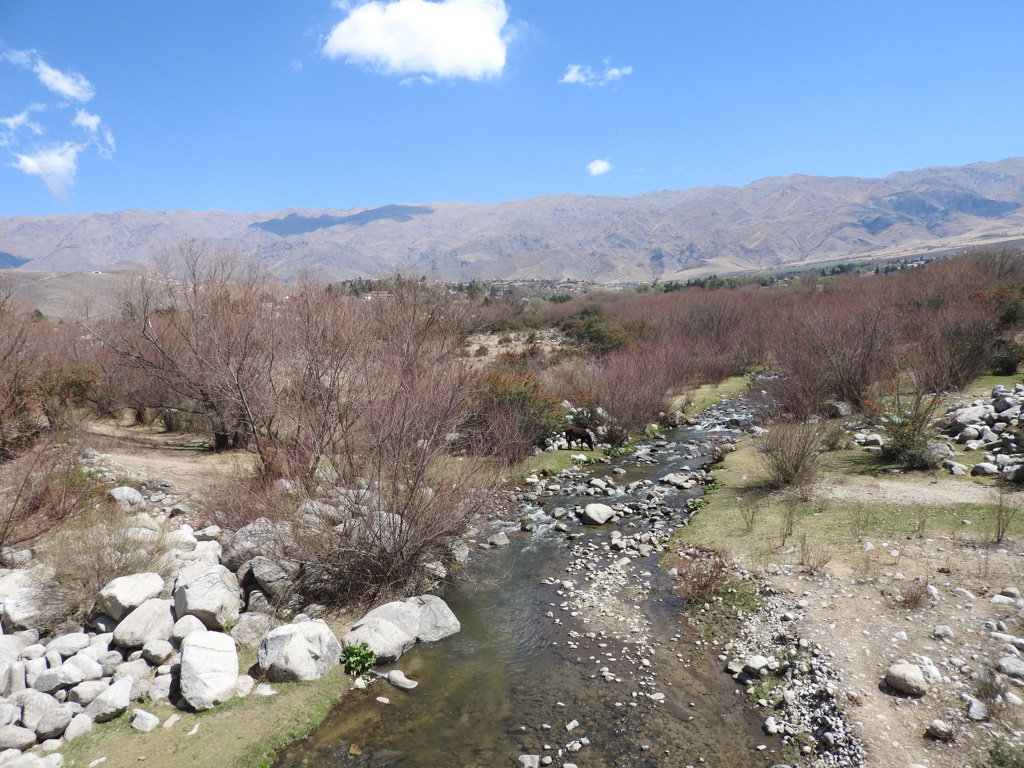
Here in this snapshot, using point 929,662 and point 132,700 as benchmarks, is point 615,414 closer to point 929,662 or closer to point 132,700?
point 929,662

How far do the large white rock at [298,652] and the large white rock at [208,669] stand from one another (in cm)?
36

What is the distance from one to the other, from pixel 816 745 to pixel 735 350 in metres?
28.6

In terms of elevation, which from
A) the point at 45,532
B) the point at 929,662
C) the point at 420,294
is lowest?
the point at 929,662

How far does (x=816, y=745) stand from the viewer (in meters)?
5.15

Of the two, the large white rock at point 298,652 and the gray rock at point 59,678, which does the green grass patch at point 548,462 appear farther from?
the gray rock at point 59,678

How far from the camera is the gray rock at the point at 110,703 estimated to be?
5.50 m

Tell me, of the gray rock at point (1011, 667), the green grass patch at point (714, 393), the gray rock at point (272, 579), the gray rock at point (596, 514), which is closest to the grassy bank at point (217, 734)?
the gray rock at point (272, 579)

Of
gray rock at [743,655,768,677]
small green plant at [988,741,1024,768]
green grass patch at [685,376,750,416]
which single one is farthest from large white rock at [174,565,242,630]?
green grass patch at [685,376,750,416]

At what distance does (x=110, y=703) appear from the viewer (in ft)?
18.3

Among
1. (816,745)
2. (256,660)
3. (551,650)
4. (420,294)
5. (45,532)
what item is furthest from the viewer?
(420,294)

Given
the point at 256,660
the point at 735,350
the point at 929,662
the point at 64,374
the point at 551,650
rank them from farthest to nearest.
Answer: the point at 735,350 < the point at 64,374 < the point at 551,650 < the point at 256,660 < the point at 929,662

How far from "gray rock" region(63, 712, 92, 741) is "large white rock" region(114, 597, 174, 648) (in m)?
1.02

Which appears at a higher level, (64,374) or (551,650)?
(64,374)

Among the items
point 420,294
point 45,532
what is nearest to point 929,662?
point 45,532
